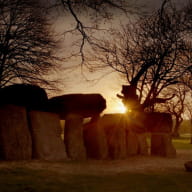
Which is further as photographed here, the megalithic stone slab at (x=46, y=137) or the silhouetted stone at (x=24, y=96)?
the megalithic stone slab at (x=46, y=137)

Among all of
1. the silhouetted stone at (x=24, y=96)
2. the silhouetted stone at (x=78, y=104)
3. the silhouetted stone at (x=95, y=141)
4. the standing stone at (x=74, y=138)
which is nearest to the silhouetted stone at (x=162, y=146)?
the silhouetted stone at (x=95, y=141)

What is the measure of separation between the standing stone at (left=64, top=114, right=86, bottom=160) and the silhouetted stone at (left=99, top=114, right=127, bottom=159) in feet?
5.87

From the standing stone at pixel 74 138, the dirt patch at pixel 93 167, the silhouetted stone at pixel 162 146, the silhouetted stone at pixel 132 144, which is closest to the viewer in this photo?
the dirt patch at pixel 93 167

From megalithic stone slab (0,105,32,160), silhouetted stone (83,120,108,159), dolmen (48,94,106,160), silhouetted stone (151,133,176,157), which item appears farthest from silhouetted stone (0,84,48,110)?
silhouetted stone (151,133,176,157)

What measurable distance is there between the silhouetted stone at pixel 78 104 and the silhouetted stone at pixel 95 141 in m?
0.82

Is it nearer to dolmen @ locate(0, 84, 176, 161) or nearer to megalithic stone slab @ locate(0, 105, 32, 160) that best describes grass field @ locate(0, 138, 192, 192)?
megalithic stone slab @ locate(0, 105, 32, 160)

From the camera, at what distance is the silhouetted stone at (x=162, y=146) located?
21.6m

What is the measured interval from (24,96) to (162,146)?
9523mm

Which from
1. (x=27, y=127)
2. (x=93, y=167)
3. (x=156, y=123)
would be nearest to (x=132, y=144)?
(x=156, y=123)

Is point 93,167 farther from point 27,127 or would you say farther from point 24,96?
point 24,96

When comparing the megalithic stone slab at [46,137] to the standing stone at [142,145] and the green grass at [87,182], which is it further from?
the standing stone at [142,145]

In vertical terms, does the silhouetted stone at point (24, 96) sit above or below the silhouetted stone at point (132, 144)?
above

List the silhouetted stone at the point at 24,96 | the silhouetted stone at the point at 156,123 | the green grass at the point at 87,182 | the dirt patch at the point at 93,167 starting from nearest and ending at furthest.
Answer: the green grass at the point at 87,182
the dirt patch at the point at 93,167
the silhouetted stone at the point at 24,96
the silhouetted stone at the point at 156,123

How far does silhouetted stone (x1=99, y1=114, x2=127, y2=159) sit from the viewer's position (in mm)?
19844
